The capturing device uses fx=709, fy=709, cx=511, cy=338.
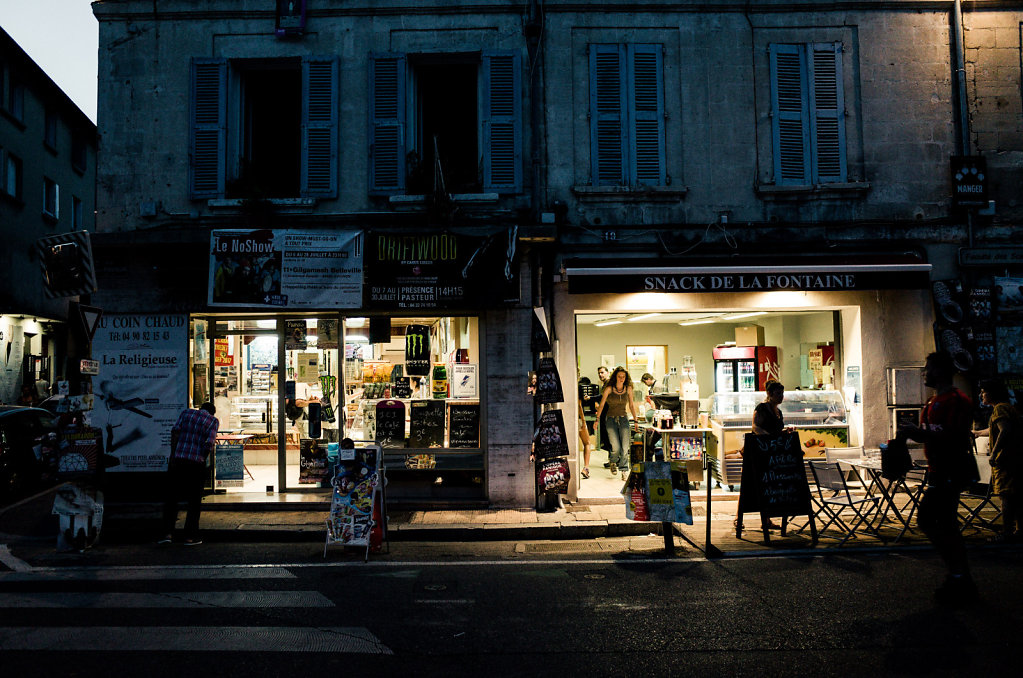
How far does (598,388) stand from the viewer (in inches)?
577

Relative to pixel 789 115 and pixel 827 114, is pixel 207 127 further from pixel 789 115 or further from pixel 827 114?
pixel 827 114

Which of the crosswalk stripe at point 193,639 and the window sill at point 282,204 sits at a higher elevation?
the window sill at point 282,204

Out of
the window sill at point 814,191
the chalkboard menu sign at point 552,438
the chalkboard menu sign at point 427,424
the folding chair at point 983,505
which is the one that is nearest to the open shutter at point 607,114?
the window sill at point 814,191

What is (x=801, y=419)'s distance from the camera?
433 inches

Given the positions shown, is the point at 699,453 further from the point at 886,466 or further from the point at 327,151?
the point at 327,151

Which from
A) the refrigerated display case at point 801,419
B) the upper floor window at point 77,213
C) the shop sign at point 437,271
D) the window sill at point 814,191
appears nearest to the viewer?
the shop sign at point 437,271

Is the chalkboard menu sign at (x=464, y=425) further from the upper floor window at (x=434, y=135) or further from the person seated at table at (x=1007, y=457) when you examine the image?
the person seated at table at (x=1007, y=457)

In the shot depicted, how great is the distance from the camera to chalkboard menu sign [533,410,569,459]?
9.63 meters

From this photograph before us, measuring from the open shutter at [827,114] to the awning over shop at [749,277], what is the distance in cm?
165

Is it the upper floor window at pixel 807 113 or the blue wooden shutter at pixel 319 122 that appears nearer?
the blue wooden shutter at pixel 319 122

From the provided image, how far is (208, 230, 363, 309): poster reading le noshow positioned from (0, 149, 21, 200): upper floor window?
14.7 metres

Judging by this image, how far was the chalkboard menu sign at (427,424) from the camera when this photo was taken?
10.5 meters

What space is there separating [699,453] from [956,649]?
6.63 metres

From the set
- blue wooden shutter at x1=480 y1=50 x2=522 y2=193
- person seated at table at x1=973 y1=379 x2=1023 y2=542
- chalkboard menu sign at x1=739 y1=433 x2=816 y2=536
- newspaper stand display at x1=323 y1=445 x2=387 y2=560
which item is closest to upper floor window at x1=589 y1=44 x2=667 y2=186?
blue wooden shutter at x1=480 y1=50 x2=522 y2=193
